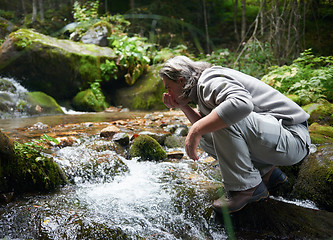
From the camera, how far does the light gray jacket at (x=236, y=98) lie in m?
1.42

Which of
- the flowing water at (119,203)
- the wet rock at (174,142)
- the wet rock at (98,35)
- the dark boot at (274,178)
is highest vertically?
the wet rock at (98,35)

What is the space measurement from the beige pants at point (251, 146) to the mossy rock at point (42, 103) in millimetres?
5664

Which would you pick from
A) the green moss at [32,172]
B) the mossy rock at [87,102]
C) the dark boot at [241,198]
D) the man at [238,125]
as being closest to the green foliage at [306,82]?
the man at [238,125]

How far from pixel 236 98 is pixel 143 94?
6248mm

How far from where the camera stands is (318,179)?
203cm

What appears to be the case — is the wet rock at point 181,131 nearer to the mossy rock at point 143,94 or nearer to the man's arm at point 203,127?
the man's arm at point 203,127

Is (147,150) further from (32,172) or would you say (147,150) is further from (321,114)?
(321,114)

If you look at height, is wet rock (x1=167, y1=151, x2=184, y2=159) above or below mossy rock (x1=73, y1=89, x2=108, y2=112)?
above

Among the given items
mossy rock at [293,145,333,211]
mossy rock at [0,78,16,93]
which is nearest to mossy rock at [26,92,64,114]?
mossy rock at [0,78,16,93]

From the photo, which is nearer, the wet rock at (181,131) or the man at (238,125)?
the man at (238,125)

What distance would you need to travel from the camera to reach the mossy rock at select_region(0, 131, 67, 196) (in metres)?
1.94

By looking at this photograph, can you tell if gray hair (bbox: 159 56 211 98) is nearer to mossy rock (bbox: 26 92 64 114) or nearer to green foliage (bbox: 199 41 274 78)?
green foliage (bbox: 199 41 274 78)

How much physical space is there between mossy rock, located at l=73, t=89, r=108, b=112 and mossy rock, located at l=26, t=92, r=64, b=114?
61 centimetres

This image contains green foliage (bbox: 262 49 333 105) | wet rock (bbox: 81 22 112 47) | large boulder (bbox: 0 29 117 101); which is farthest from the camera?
wet rock (bbox: 81 22 112 47)
